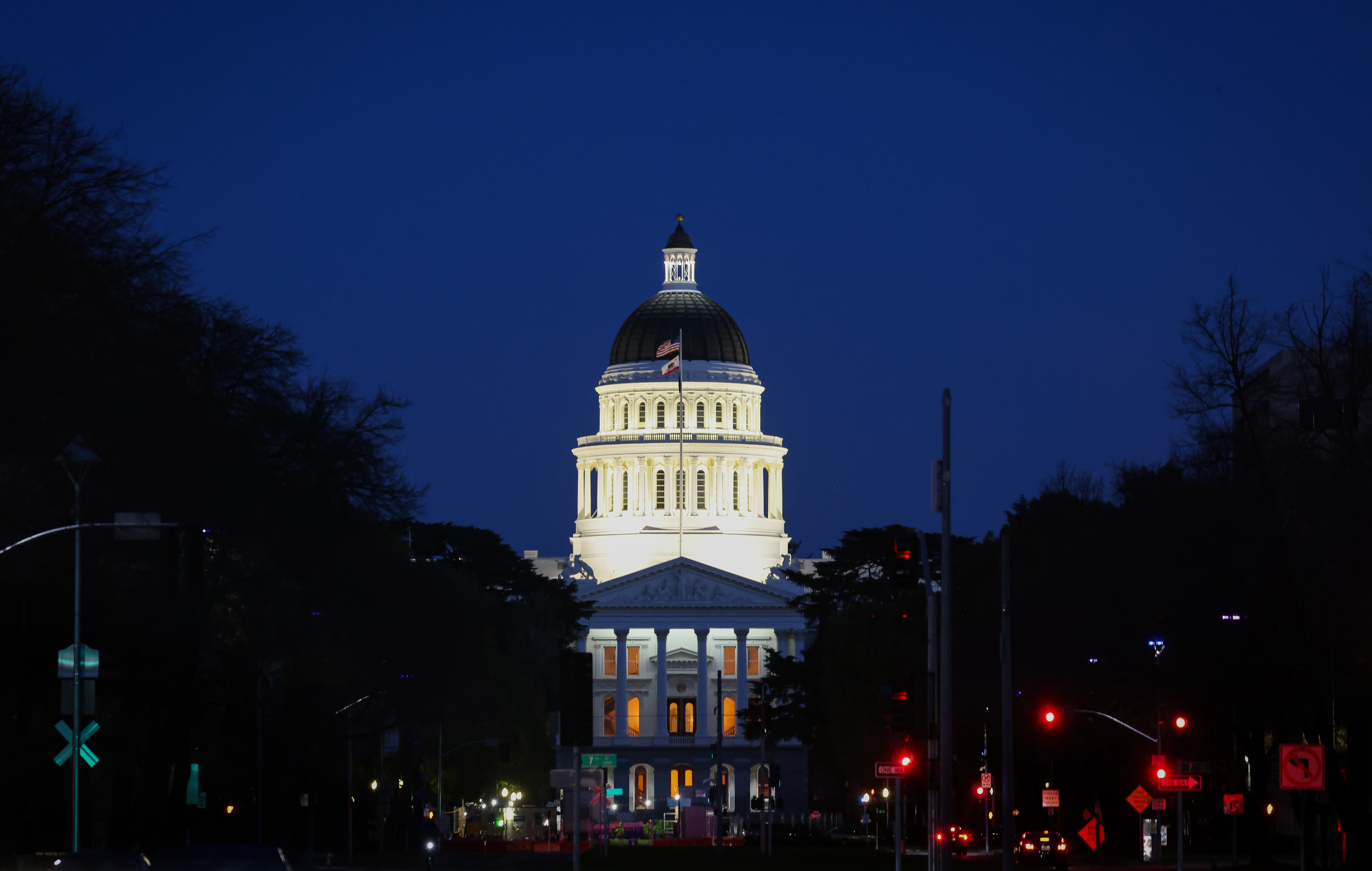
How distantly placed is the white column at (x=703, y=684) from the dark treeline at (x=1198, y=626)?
7533 cm

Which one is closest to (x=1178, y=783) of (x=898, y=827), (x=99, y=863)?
(x=898, y=827)

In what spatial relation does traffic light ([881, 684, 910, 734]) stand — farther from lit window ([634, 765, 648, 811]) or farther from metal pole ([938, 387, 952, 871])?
lit window ([634, 765, 648, 811])

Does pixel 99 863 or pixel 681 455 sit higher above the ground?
pixel 681 455

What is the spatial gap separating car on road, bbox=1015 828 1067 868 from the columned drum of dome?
108m

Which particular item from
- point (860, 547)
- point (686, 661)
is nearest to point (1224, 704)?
point (860, 547)

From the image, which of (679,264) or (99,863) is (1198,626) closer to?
(99,863)

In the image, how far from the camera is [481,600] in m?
86.2

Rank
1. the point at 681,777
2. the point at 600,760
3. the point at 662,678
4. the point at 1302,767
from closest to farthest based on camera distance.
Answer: the point at 1302,767, the point at 600,760, the point at 681,777, the point at 662,678

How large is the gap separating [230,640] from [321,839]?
58.5 ft

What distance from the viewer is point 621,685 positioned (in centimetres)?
16262

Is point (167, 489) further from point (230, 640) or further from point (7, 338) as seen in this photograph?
point (230, 640)

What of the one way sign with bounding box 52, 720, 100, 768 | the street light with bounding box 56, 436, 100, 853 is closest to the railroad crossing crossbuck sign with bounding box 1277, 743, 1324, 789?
the street light with bounding box 56, 436, 100, 853

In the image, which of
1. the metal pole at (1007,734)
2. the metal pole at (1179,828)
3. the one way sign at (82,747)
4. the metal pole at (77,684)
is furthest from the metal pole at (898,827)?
the metal pole at (77,684)

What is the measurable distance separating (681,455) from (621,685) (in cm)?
2242
